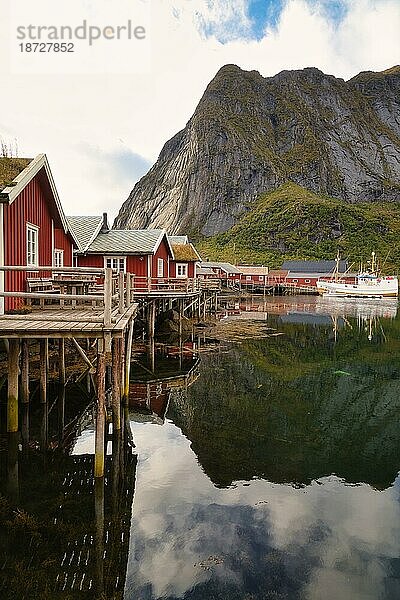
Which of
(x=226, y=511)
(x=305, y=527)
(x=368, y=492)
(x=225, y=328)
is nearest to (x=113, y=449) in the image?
(x=226, y=511)

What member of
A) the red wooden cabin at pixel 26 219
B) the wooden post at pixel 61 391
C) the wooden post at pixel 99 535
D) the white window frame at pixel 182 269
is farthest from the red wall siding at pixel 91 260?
the wooden post at pixel 99 535

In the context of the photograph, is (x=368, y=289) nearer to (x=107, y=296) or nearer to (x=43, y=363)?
(x=43, y=363)

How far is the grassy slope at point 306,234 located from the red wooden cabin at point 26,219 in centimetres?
10898

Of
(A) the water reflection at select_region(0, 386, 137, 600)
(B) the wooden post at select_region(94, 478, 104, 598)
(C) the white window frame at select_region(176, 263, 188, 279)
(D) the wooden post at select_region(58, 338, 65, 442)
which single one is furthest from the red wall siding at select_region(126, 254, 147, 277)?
(B) the wooden post at select_region(94, 478, 104, 598)

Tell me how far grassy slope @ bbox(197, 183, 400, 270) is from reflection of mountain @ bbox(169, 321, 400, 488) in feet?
336

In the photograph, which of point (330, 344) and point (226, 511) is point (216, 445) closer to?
point (226, 511)

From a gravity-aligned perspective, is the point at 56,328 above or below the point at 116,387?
above

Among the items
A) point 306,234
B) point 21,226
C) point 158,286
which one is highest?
point 306,234

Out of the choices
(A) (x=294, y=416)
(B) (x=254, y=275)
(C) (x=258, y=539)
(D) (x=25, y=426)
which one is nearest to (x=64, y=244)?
(D) (x=25, y=426)

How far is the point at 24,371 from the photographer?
1373 cm

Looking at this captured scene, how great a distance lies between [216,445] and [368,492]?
388 cm

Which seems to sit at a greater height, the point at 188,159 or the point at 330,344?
the point at 188,159

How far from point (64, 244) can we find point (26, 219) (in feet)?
19.1

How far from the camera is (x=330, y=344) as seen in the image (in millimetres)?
30609
